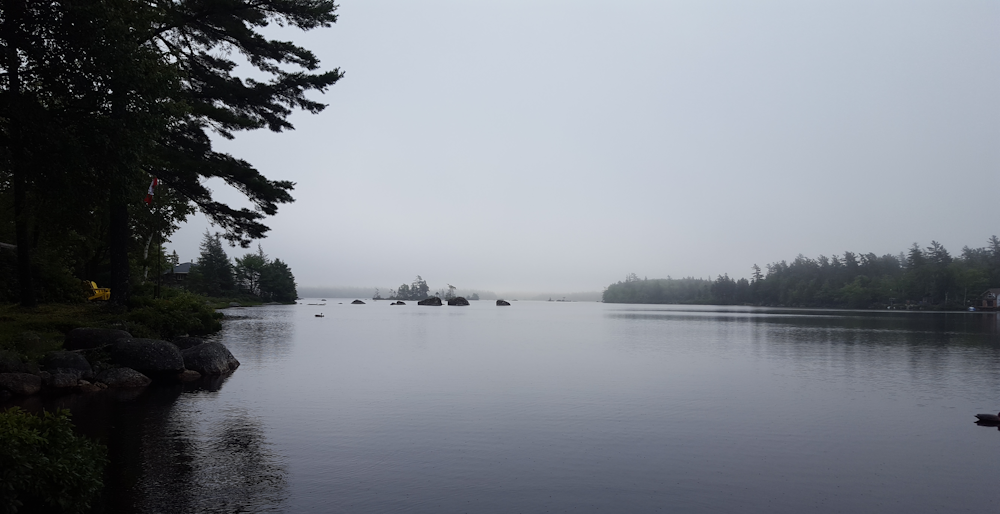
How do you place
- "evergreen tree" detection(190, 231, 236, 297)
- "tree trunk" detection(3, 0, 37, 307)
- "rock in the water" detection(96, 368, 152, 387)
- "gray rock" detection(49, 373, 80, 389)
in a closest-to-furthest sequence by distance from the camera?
"tree trunk" detection(3, 0, 37, 307) < "gray rock" detection(49, 373, 80, 389) < "rock in the water" detection(96, 368, 152, 387) < "evergreen tree" detection(190, 231, 236, 297)

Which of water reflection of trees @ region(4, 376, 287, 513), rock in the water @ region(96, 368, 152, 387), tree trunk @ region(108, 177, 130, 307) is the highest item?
tree trunk @ region(108, 177, 130, 307)

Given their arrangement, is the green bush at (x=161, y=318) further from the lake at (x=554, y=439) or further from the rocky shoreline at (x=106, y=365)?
Answer: the lake at (x=554, y=439)

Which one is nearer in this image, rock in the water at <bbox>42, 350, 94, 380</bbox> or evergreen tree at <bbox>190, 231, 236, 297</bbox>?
rock in the water at <bbox>42, 350, 94, 380</bbox>

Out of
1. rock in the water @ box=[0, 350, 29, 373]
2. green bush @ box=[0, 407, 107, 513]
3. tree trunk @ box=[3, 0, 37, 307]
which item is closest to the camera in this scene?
green bush @ box=[0, 407, 107, 513]

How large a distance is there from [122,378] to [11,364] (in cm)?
306

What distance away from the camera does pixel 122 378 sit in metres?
18.9

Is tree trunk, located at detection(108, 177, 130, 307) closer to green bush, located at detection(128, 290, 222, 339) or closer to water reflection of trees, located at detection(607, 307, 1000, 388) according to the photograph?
green bush, located at detection(128, 290, 222, 339)

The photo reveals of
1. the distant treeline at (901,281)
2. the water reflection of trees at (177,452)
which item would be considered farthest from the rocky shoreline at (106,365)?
the distant treeline at (901,281)

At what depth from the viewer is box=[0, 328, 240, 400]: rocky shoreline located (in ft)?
54.1

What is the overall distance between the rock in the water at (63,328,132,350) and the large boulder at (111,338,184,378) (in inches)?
15.2

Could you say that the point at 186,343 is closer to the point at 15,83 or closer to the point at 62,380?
the point at 62,380

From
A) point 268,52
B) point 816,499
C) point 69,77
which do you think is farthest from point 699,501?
point 268,52

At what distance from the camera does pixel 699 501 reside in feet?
32.1

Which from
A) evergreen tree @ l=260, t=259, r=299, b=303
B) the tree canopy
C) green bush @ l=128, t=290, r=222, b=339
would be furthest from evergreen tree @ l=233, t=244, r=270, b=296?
green bush @ l=128, t=290, r=222, b=339
